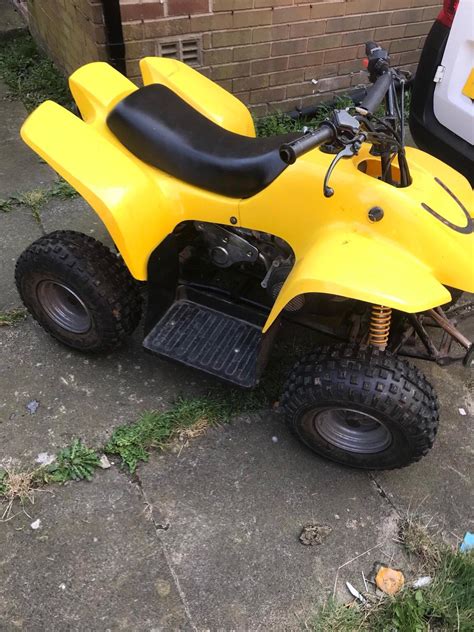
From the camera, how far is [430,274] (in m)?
2.07

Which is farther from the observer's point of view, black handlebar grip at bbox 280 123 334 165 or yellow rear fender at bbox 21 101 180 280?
yellow rear fender at bbox 21 101 180 280

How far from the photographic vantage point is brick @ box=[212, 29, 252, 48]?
4273 millimetres

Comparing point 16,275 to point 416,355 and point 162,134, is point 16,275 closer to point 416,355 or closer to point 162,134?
point 162,134

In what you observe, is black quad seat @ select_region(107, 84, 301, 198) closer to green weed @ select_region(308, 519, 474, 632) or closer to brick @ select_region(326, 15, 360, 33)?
green weed @ select_region(308, 519, 474, 632)

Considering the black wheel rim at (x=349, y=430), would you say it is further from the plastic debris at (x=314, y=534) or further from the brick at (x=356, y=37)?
the brick at (x=356, y=37)

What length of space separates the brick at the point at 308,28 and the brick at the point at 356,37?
10.6 inches

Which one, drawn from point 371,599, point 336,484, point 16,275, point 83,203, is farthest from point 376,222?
point 83,203

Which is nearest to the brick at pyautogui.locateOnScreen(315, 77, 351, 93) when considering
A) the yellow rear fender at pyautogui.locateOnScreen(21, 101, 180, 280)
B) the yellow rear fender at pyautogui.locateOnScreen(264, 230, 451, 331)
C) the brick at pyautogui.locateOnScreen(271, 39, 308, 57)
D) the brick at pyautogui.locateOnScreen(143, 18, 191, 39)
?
the brick at pyautogui.locateOnScreen(271, 39, 308, 57)

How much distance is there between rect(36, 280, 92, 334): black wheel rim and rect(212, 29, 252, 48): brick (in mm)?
2472

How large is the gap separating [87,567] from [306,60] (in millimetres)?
4155

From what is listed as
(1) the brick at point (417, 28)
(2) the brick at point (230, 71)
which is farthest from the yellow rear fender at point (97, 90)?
(1) the brick at point (417, 28)

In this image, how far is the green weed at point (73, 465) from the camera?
2445 mm

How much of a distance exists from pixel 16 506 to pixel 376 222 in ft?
5.86

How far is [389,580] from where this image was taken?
7.20 feet
